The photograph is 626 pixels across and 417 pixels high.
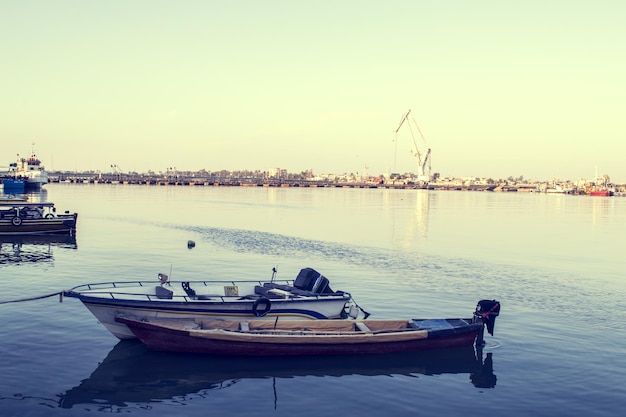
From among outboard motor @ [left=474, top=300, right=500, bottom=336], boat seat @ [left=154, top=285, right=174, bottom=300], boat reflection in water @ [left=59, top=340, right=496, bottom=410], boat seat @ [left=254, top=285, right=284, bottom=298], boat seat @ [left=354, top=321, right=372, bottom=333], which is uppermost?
boat seat @ [left=154, top=285, right=174, bottom=300]

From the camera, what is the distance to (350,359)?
69.2 feet

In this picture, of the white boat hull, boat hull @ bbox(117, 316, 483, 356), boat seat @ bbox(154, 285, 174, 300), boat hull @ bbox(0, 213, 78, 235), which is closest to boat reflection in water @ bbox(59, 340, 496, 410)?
boat hull @ bbox(117, 316, 483, 356)

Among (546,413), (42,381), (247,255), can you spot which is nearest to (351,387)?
(546,413)

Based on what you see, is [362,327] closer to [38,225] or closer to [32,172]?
[38,225]

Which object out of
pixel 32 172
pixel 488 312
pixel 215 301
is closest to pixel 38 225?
pixel 215 301

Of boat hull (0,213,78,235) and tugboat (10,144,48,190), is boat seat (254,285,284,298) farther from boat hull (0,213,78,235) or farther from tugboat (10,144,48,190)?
tugboat (10,144,48,190)

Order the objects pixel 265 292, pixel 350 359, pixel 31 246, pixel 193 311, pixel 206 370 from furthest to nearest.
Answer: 1. pixel 31 246
2. pixel 265 292
3. pixel 193 311
4. pixel 350 359
5. pixel 206 370

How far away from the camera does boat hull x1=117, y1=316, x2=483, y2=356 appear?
20047 millimetres

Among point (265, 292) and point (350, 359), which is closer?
point (350, 359)

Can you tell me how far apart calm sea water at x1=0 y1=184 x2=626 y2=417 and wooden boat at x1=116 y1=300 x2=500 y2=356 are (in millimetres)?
496

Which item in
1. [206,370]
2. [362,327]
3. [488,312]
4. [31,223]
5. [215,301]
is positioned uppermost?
[31,223]

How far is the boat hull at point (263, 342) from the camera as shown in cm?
2005

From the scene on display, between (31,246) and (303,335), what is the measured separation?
1494 inches

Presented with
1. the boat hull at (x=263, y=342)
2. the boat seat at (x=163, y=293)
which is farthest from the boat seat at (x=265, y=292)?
the boat seat at (x=163, y=293)
